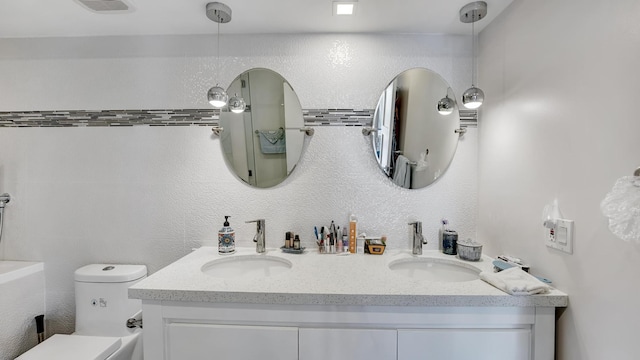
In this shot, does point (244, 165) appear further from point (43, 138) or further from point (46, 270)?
point (46, 270)

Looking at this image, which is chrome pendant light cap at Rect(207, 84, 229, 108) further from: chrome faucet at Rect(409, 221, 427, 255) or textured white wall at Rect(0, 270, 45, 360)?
textured white wall at Rect(0, 270, 45, 360)

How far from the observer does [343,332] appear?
1.04 metres

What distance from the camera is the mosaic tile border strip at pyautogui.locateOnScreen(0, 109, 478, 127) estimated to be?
160cm

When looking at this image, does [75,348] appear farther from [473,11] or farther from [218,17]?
[473,11]

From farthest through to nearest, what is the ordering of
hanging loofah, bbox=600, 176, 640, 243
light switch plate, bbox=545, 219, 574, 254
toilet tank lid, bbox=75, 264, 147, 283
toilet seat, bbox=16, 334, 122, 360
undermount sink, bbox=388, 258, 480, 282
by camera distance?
toilet tank lid, bbox=75, 264, 147, 283, undermount sink, bbox=388, 258, 480, 282, toilet seat, bbox=16, 334, 122, 360, light switch plate, bbox=545, 219, 574, 254, hanging loofah, bbox=600, 176, 640, 243

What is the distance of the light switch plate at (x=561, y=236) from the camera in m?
0.97

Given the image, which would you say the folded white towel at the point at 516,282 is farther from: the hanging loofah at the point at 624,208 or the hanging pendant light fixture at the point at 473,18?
the hanging pendant light fixture at the point at 473,18

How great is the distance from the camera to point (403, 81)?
158cm

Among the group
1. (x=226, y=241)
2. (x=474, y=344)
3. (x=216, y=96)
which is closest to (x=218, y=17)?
(x=216, y=96)

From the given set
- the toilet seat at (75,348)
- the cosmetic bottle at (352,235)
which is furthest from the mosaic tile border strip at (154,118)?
the toilet seat at (75,348)

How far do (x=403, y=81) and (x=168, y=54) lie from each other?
1420 millimetres

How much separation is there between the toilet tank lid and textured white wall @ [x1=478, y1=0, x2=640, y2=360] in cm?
201

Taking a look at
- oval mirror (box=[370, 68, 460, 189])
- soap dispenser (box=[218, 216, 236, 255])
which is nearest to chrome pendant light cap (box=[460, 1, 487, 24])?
oval mirror (box=[370, 68, 460, 189])

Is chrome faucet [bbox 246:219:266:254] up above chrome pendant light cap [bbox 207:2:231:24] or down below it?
below
